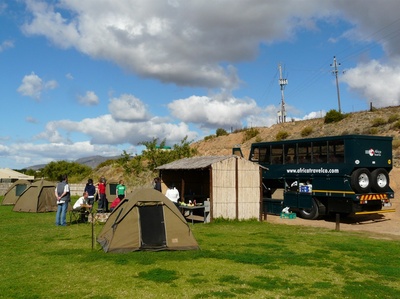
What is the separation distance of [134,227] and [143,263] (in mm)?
1822

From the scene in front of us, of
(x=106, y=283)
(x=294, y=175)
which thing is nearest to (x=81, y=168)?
(x=294, y=175)

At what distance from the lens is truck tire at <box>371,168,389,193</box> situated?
19.2 metres

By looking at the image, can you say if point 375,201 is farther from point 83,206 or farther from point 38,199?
point 38,199

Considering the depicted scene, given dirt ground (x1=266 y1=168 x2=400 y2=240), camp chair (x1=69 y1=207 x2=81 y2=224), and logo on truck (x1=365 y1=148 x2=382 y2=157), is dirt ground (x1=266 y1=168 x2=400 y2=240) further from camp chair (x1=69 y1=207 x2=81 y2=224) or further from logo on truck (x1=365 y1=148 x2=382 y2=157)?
camp chair (x1=69 y1=207 x2=81 y2=224)

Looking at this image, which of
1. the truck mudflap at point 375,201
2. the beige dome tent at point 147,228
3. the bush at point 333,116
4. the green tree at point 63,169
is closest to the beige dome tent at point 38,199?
the beige dome tent at point 147,228

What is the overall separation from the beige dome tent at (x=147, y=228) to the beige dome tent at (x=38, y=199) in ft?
44.7

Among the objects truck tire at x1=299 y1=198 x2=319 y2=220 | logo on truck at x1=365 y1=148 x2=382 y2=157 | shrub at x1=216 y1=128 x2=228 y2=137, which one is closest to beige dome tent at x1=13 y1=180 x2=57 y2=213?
truck tire at x1=299 y1=198 x2=319 y2=220

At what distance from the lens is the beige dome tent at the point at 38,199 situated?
24.7 meters

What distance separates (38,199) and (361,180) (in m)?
18.0

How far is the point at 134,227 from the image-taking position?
Answer: 11961 millimetres

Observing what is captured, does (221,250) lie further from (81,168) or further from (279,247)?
(81,168)

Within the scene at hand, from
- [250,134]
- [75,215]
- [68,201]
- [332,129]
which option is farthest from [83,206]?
[250,134]

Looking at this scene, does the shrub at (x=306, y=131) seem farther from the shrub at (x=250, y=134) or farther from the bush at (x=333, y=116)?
the shrub at (x=250, y=134)

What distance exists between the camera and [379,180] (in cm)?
1959
